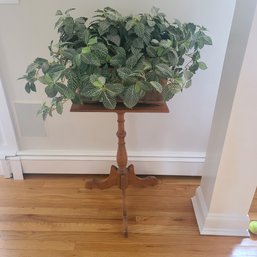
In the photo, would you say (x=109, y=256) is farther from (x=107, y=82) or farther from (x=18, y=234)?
(x=107, y=82)

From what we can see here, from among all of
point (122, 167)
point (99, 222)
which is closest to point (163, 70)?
point (122, 167)

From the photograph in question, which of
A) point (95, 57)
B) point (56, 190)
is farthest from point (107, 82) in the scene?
point (56, 190)

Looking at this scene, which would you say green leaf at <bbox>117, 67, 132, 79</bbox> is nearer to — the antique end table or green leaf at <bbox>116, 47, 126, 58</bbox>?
green leaf at <bbox>116, 47, 126, 58</bbox>

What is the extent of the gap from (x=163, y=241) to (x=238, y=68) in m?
0.98

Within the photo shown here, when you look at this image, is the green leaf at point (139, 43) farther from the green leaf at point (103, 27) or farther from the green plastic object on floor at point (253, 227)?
the green plastic object on floor at point (253, 227)

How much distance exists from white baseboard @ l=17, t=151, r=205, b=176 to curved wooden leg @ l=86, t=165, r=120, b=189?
208mm

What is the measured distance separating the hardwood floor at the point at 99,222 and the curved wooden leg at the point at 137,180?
83 millimetres

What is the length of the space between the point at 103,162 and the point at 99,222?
16.9 inches

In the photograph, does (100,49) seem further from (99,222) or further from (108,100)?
(99,222)

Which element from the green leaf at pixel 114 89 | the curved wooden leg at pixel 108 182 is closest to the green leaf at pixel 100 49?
the green leaf at pixel 114 89

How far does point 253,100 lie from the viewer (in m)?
1.02

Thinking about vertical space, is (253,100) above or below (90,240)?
above

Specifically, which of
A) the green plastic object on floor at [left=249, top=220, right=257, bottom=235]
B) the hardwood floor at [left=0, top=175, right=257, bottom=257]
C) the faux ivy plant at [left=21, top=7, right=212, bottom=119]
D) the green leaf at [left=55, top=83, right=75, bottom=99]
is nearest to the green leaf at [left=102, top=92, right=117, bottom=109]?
the faux ivy plant at [left=21, top=7, right=212, bottom=119]

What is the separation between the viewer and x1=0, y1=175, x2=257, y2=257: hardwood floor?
1313 millimetres
